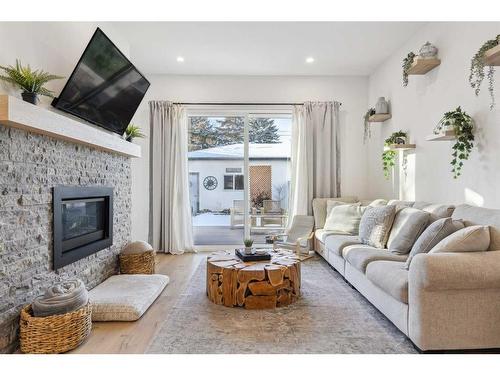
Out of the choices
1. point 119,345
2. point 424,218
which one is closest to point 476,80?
point 424,218

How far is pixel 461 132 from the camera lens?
3.18 metres

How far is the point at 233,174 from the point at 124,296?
3.23 m

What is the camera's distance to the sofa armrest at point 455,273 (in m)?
2.19

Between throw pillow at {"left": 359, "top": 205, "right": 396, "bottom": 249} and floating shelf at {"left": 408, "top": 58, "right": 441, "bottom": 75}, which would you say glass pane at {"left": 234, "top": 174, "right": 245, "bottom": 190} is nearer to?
throw pillow at {"left": 359, "top": 205, "right": 396, "bottom": 249}

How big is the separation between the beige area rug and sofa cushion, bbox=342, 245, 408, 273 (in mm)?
331

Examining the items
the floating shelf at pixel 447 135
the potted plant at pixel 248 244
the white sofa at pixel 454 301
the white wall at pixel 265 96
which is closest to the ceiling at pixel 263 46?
the white wall at pixel 265 96

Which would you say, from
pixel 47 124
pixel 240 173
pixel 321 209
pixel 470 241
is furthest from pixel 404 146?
pixel 47 124

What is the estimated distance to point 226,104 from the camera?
5848 millimetres

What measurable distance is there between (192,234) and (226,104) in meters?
2.18

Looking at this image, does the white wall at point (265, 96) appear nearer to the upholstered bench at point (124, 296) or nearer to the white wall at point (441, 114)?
the white wall at point (441, 114)

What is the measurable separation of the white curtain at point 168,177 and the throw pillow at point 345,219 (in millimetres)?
2265

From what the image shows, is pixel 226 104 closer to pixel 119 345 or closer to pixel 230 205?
pixel 230 205

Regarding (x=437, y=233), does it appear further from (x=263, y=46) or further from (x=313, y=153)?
(x=313, y=153)
